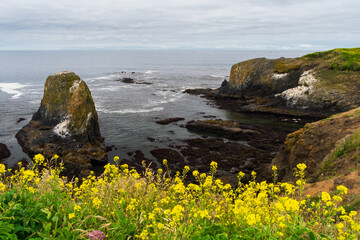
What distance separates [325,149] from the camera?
1622 centimetres

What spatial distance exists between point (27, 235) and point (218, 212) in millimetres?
3985

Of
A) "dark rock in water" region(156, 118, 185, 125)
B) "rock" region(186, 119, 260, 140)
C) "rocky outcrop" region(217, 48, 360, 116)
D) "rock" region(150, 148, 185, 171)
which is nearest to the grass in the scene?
"rock" region(150, 148, 185, 171)

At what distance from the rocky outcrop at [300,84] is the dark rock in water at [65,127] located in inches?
1136

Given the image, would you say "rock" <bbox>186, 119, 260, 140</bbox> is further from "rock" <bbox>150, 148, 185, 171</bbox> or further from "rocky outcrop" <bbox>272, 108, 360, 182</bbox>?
"rocky outcrop" <bbox>272, 108, 360, 182</bbox>

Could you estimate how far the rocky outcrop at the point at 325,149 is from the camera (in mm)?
14133

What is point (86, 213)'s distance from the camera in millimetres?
5652

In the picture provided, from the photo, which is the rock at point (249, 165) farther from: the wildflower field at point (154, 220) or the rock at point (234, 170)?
the wildflower field at point (154, 220)

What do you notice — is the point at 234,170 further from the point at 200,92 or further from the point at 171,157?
the point at 200,92

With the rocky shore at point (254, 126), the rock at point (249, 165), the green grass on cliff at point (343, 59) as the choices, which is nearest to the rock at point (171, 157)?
the rocky shore at point (254, 126)

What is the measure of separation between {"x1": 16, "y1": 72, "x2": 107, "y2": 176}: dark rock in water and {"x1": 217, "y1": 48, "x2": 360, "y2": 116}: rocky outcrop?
28859 millimetres

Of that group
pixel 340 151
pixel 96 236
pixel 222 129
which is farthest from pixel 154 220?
pixel 222 129

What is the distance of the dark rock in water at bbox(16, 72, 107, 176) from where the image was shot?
2617cm

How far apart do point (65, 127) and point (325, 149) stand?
2620 centimetres

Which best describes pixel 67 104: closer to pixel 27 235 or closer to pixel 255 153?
pixel 255 153
